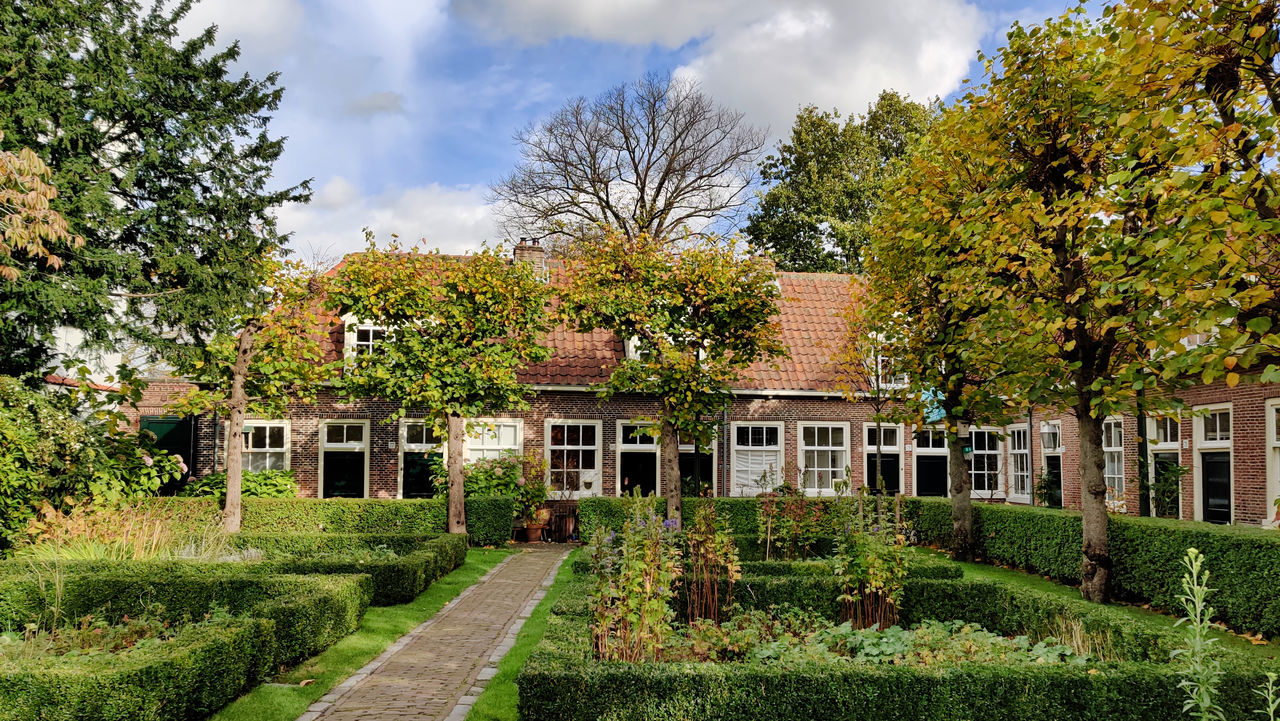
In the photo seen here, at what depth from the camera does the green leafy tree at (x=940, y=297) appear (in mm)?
10141

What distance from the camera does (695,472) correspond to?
20062mm

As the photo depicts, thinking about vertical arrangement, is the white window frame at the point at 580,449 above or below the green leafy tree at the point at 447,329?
below

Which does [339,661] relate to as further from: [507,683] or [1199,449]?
[1199,449]

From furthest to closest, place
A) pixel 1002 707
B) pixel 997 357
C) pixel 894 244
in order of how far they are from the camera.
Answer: pixel 894 244
pixel 997 357
pixel 1002 707

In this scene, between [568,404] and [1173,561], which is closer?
[1173,561]

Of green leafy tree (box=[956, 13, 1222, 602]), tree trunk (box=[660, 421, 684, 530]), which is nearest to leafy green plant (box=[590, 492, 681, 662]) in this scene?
green leafy tree (box=[956, 13, 1222, 602])

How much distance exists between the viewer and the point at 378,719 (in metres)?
6.05

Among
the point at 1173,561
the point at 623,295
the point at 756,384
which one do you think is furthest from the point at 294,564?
the point at 756,384

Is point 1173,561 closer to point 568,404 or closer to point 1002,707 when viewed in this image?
point 1002,707

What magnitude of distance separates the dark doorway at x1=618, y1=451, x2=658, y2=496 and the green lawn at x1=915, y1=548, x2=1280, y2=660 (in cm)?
657

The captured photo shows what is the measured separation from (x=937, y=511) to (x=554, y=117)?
761 inches

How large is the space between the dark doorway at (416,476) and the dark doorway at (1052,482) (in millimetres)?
14034

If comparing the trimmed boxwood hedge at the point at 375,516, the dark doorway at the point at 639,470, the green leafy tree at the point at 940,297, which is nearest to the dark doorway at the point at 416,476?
the trimmed boxwood hedge at the point at 375,516

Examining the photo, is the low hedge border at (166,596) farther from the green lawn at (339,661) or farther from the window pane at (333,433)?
the window pane at (333,433)
